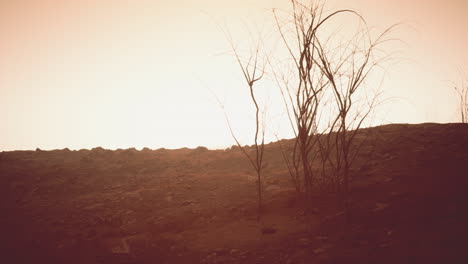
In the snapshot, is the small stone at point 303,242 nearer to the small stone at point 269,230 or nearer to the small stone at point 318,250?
the small stone at point 318,250

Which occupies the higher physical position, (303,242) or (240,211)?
(240,211)

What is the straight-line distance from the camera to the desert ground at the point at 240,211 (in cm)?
352

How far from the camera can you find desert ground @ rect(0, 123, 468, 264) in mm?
3521

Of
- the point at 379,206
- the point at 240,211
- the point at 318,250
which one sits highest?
the point at 379,206

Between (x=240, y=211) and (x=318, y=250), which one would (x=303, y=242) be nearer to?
(x=318, y=250)

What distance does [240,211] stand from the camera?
529 centimetres

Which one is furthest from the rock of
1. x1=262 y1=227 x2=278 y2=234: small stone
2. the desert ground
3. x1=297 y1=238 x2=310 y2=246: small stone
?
x1=262 y1=227 x2=278 y2=234: small stone

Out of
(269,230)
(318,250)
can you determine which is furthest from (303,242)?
(269,230)

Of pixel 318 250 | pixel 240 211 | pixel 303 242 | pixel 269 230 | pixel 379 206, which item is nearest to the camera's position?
pixel 318 250

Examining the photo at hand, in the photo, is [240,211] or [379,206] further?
[240,211]

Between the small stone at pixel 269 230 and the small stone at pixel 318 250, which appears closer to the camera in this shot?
the small stone at pixel 318 250

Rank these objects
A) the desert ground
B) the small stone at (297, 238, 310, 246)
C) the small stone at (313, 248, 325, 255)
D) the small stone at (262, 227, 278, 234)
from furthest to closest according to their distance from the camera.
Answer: the small stone at (262, 227, 278, 234) → the small stone at (297, 238, 310, 246) → the desert ground → the small stone at (313, 248, 325, 255)

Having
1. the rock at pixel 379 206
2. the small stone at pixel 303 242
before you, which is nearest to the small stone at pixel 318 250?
the small stone at pixel 303 242

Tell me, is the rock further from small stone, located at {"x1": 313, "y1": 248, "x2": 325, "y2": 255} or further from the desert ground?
small stone, located at {"x1": 313, "y1": 248, "x2": 325, "y2": 255}
